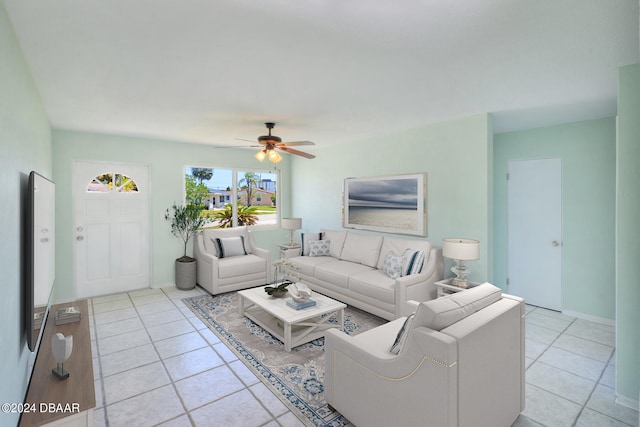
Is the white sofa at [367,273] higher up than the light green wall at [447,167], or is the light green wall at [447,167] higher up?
the light green wall at [447,167]

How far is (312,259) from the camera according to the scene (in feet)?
16.7

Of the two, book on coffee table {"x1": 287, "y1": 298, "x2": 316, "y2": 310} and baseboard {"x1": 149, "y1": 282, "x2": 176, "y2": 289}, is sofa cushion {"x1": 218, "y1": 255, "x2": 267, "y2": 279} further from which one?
book on coffee table {"x1": 287, "y1": 298, "x2": 316, "y2": 310}

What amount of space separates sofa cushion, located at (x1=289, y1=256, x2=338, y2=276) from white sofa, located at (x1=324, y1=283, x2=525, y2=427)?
8.40 ft

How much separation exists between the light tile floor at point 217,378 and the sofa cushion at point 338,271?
1.69 meters

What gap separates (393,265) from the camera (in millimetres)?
3947

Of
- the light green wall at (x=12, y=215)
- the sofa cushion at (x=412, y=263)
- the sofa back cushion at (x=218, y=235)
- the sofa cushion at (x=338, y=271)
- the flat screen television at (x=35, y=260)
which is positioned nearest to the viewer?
the light green wall at (x=12, y=215)

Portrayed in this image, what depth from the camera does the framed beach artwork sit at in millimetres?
4328

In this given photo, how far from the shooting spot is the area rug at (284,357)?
220cm

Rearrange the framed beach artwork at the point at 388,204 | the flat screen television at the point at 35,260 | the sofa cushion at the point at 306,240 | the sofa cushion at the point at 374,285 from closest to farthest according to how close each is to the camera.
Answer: the flat screen television at the point at 35,260 → the sofa cushion at the point at 374,285 → the framed beach artwork at the point at 388,204 → the sofa cushion at the point at 306,240

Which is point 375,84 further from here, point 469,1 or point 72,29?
point 72,29

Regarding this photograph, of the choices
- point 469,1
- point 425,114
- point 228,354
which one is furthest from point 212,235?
point 469,1

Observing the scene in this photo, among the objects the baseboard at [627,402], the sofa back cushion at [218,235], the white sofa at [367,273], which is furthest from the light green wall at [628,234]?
the sofa back cushion at [218,235]

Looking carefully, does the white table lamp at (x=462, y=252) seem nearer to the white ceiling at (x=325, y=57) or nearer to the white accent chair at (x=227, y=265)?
the white ceiling at (x=325, y=57)

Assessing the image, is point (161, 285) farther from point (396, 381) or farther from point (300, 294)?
point (396, 381)
